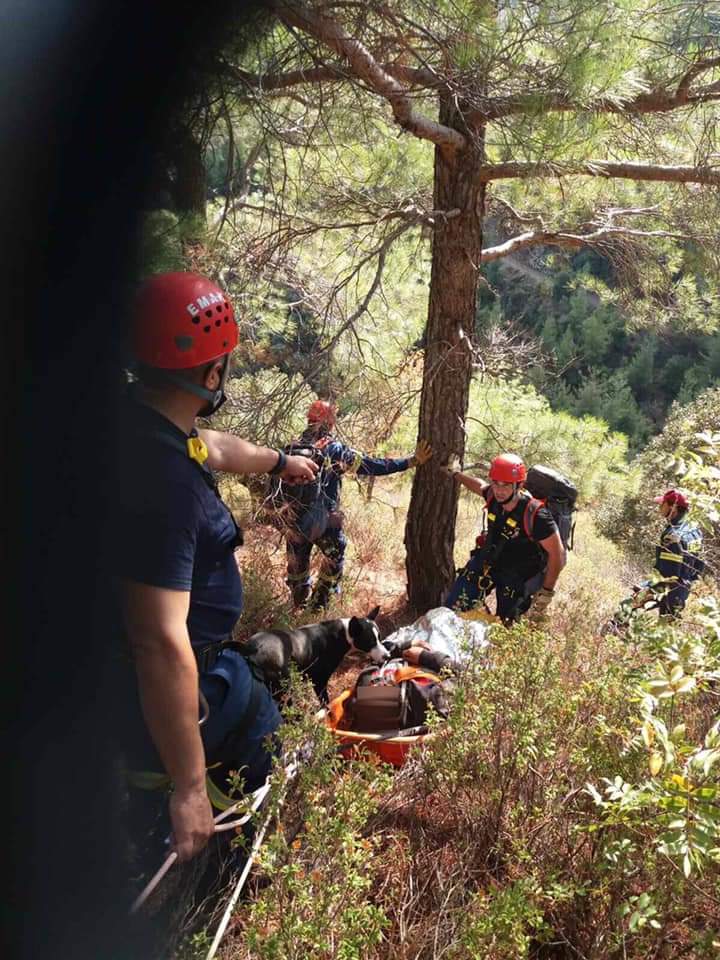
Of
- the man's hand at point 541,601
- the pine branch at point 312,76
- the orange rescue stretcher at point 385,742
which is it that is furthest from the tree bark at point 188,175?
the man's hand at point 541,601

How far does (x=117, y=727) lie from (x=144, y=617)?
394 mm

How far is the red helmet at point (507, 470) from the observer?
4406 millimetres

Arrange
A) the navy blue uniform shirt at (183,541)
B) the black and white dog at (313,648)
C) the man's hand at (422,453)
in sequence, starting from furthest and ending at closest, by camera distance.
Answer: the man's hand at (422,453) → the black and white dog at (313,648) → the navy blue uniform shirt at (183,541)

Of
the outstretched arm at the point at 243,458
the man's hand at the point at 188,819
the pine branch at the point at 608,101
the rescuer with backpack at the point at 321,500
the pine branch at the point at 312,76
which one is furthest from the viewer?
the rescuer with backpack at the point at 321,500

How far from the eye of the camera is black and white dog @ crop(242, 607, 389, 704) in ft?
9.14

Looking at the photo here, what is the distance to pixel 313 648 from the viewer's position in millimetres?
3059

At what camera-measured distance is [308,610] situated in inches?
169

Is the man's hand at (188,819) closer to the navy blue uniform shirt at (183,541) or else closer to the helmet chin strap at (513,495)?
the navy blue uniform shirt at (183,541)

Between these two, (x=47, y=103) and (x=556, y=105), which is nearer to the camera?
(x=47, y=103)

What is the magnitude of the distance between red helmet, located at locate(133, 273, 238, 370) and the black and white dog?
46.1 inches

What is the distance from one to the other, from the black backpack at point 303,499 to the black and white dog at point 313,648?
605mm

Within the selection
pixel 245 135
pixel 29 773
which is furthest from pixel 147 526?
pixel 245 135

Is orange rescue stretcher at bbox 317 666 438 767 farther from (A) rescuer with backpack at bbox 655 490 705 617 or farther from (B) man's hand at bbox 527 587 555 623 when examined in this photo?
(A) rescuer with backpack at bbox 655 490 705 617

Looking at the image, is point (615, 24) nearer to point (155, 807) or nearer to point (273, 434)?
point (273, 434)
